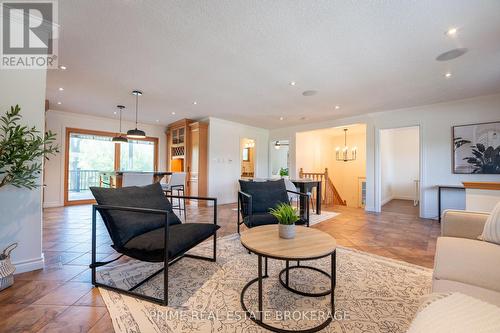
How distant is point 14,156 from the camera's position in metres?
1.78

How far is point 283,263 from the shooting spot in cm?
231

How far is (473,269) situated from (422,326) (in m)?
0.75

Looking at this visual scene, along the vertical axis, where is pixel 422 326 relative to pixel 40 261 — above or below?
above

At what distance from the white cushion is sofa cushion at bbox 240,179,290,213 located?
7.06 ft

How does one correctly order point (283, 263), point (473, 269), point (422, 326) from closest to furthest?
point (422, 326), point (473, 269), point (283, 263)

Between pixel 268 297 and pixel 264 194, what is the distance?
1487mm

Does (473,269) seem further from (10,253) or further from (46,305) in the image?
(10,253)

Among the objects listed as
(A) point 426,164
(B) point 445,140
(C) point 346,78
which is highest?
(C) point 346,78

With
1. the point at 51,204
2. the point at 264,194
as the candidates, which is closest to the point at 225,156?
the point at 264,194

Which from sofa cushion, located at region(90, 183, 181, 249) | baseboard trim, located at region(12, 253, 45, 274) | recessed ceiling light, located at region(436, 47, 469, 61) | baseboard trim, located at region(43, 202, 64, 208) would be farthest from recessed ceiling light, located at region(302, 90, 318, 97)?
baseboard trim, located at region(43, 202, 64, 208)

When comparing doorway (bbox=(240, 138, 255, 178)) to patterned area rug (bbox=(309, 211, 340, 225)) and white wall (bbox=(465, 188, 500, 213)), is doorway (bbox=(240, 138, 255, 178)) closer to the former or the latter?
patterned area rug (bbox=(309, 211, 340, 225))

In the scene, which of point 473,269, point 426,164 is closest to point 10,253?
point 473,269

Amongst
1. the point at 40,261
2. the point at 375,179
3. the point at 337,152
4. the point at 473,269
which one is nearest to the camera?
the point at 473,269

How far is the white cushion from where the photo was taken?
2.41 feet
